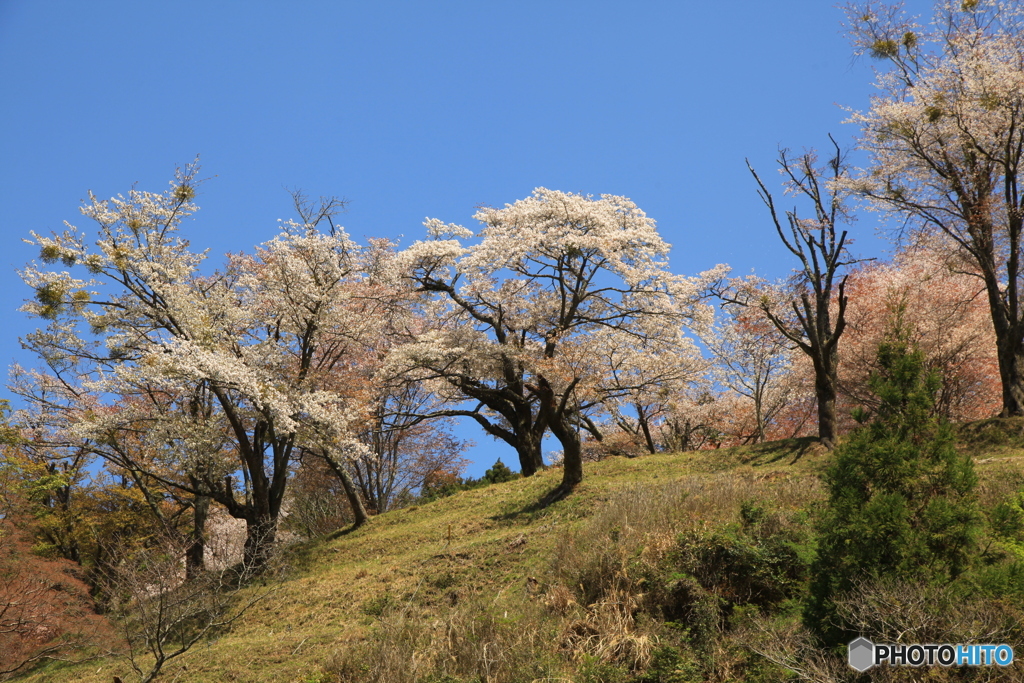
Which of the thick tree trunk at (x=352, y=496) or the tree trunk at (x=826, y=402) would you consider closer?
the tree trunk at (x=826, y=402)

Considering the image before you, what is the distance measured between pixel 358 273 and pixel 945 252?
54.9ft

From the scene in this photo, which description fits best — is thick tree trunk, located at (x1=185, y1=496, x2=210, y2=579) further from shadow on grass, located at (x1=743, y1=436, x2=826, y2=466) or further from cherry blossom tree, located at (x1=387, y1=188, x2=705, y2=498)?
shadow on grass, located at (x1=743, y1=436, x2=826, y2=466)

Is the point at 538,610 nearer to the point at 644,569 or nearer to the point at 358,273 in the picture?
the point at 644,569

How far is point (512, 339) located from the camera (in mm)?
23141

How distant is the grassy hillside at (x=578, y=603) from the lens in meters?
8.45

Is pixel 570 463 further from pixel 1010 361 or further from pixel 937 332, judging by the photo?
pixel 937 332

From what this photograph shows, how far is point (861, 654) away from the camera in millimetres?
7305

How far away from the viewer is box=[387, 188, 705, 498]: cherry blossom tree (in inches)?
869

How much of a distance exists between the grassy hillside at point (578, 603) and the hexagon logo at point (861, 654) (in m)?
0.23

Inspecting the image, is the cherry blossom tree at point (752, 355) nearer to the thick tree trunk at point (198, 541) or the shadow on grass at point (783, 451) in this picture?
the shadow on grass at point (783, 451)

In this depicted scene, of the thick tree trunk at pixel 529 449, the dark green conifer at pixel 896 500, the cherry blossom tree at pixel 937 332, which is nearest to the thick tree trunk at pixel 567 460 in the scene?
the thick tree trunk at pixel 529 449

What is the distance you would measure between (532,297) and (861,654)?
57.8ft

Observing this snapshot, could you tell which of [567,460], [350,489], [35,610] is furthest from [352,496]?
[35,610]

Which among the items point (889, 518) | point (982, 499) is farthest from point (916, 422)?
point (982, 499)
